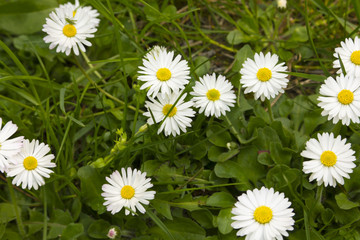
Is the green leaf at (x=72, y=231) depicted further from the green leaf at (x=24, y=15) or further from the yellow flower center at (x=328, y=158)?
the green leaf at (x=24, y=15)

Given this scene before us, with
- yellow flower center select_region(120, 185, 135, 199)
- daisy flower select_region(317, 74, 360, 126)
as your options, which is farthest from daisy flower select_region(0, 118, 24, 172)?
daisy flower select_region(317, 74, 360, 126)

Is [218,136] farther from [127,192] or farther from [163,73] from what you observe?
[127,192]

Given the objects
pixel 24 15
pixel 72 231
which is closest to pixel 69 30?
pixel 24 15

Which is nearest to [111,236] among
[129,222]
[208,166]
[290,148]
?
[129,222]

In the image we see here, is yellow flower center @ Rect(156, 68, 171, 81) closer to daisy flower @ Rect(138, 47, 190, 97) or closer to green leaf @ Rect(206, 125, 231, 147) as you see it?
daisy flower @ Rect(138, 47, 190, 97)

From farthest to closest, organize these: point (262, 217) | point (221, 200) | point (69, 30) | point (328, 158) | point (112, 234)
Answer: point (69, 30)
point (221, 200)
point (112, 234)
point (328, 158)
point (262, 217)

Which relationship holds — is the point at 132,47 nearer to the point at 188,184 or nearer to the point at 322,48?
the point at 188,184
